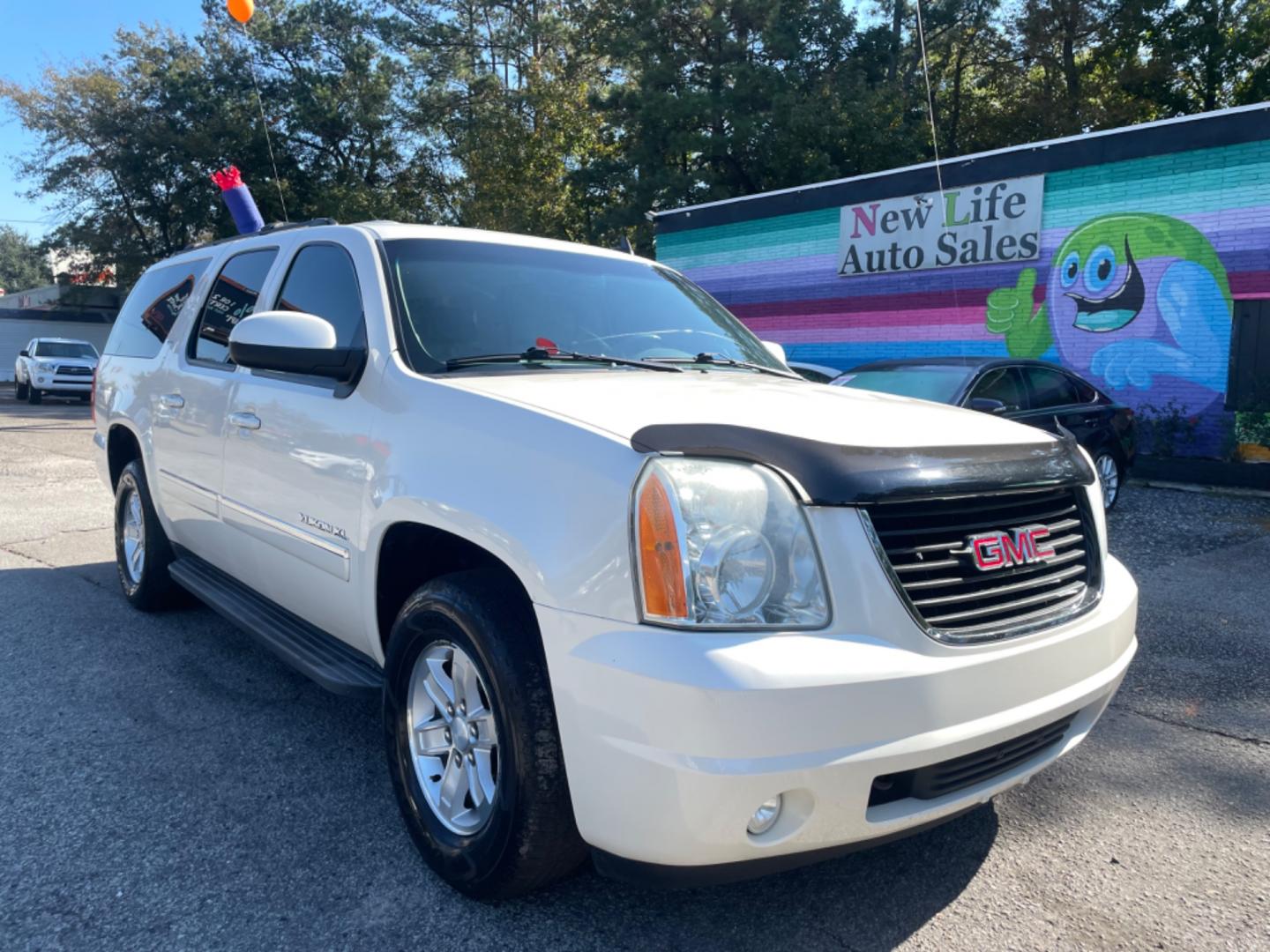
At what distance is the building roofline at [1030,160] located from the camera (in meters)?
11.7

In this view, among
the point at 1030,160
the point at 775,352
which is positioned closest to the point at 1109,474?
the point at 775,352

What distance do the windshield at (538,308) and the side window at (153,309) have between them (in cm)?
191

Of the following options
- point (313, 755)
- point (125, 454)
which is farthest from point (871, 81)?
point (313, 755)

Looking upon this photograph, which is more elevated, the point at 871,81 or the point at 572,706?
the point at 871,81

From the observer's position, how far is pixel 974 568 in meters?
2.30

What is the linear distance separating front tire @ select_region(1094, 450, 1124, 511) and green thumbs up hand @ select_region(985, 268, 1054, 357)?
5081mm

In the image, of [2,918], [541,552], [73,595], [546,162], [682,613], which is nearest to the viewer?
[682,613]

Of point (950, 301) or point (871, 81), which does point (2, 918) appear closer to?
point (950, 301)

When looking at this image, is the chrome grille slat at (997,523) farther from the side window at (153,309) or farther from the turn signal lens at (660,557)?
the side window at (153,309)

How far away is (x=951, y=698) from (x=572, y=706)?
84cm

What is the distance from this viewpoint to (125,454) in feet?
18.5

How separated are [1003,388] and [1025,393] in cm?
36

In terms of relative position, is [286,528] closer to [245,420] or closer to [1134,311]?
[245,420]

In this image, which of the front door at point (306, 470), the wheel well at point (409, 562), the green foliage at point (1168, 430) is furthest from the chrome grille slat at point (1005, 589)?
the green foliage at point (1168, 430)
